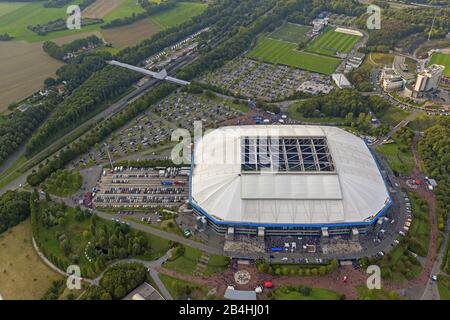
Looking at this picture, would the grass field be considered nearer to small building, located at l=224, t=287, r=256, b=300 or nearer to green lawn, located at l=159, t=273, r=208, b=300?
green lawn, located at l=159, t=273, r=208, b=300

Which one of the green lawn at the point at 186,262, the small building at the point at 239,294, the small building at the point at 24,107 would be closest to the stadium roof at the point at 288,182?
the green lawn at the point at 186,262

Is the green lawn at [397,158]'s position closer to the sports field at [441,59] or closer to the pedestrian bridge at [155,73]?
the sports field at [441,59]

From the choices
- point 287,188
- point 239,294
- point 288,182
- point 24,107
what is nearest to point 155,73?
point 24,107

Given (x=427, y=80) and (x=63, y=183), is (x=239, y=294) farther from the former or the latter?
(x=427, y=80)

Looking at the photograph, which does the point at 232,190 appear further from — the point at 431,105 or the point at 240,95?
the point at 431,105

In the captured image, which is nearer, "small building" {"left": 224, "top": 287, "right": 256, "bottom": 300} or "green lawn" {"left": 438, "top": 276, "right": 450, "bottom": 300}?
"small building" {"left": 224, "top": 287, "right": 256, "bottom": 300}

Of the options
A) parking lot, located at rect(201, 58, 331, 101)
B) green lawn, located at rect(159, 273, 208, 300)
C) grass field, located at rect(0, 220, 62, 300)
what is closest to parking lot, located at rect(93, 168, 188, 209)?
grass field, located at rect(0, 220, 62, 300)
